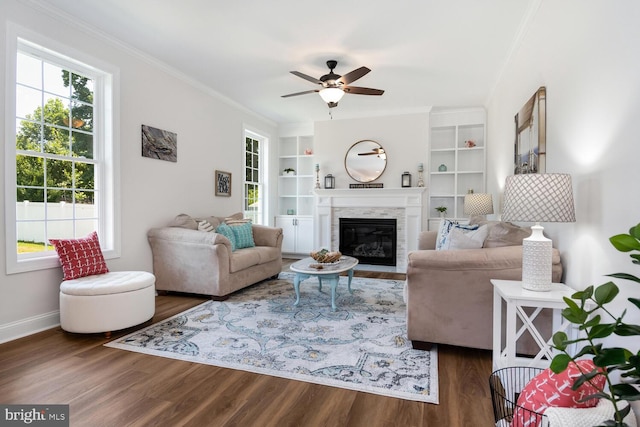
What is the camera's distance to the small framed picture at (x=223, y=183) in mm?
5328

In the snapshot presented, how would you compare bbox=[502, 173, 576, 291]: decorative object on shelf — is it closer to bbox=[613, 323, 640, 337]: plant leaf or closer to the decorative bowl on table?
bbox=[613, 323, 640, 337]: plant leaf

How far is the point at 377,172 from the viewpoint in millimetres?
6172

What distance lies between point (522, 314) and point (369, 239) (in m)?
4.34

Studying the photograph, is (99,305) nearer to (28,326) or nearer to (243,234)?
(28,326)

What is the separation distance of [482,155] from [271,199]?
13.0 ft

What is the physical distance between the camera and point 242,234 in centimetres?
475

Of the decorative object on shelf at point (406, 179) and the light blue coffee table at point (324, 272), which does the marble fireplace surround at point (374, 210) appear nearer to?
the decorative object on shelf at point (406, 179)

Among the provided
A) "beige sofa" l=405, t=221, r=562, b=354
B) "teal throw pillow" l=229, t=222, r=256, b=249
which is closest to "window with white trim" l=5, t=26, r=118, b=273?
"teal throw pillow" l=229, t=222, r=256, b=249

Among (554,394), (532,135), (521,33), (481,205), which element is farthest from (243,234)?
(554,394)

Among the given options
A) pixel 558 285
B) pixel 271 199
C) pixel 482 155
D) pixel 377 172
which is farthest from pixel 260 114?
pixel 558 285

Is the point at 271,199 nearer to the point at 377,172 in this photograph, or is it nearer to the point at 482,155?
the point at 377,172

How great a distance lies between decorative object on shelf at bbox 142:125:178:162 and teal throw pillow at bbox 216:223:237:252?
1.05 metres

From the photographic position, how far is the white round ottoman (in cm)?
273

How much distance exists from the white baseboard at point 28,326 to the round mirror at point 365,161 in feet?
15.4
